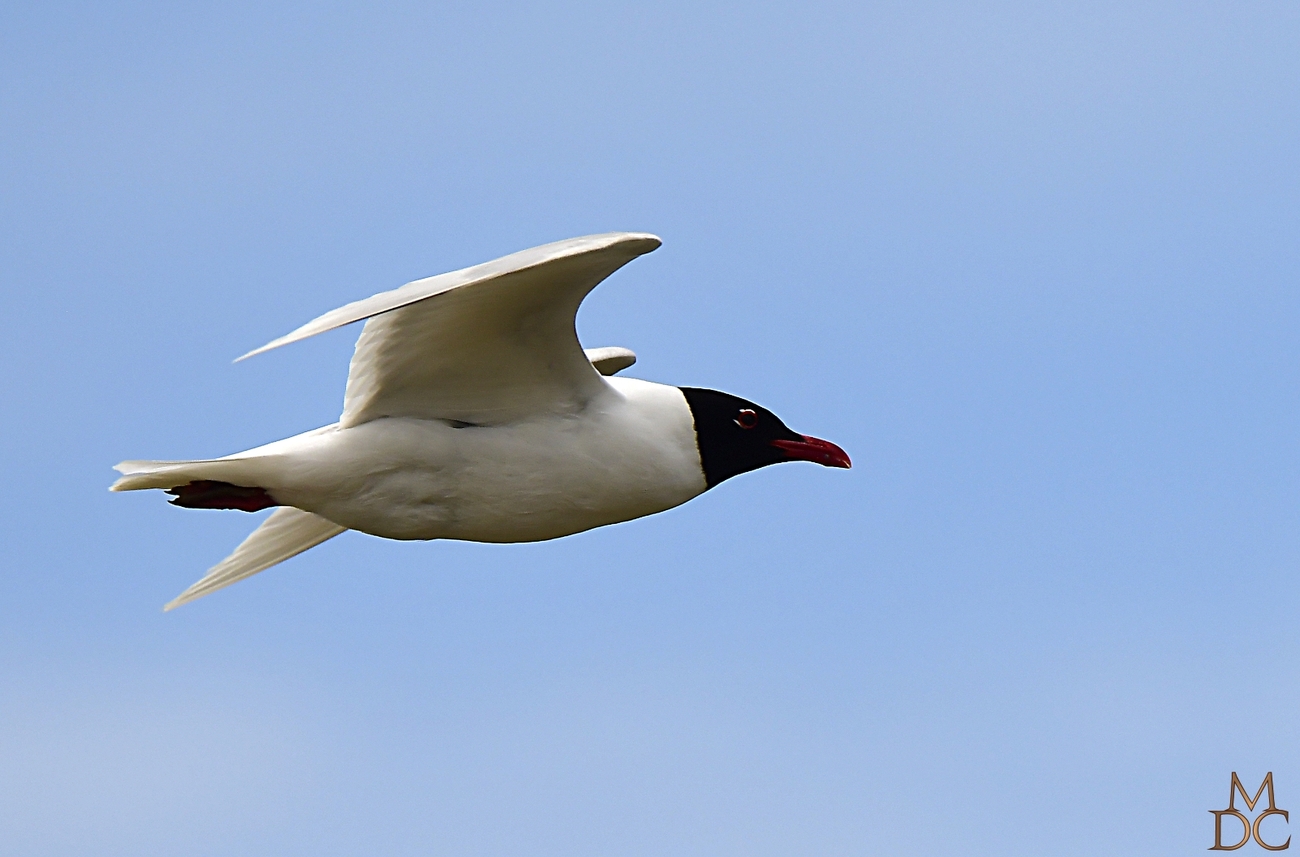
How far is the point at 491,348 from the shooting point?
9734mm

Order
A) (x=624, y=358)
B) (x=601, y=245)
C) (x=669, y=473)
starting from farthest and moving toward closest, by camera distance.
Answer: (x=624, y=358), (x=669, y=473), (x=601, y=245)

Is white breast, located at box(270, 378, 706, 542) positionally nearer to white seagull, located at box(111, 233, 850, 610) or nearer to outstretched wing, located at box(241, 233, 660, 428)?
white seagull, located at box(111, 233, 850, 610)

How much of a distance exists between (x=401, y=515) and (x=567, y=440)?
101 centimetres

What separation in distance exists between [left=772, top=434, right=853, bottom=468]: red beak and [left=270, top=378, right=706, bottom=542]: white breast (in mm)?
1029

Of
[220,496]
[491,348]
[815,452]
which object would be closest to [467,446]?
[491,348]

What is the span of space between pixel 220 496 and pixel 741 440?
10.0 ft

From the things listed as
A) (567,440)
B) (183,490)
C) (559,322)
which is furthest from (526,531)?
(183,490)

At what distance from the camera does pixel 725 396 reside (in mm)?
10719

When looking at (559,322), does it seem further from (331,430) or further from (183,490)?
(183,490)

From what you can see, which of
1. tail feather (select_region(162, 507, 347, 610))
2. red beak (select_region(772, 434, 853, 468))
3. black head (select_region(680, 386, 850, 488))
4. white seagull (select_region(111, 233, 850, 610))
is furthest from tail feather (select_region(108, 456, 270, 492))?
red beak (select_region(772, 434, 853, 468))

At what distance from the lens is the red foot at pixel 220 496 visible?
9883 millimetres

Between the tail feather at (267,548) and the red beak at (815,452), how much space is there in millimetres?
2981

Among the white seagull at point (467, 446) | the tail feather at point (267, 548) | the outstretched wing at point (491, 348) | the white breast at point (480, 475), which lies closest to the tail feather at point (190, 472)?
the white seagull at point (467, 446)

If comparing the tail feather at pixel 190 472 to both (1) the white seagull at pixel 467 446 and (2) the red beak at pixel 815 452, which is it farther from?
(2) the red beak at pixel 815 452
